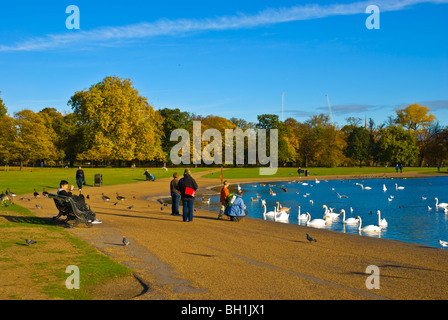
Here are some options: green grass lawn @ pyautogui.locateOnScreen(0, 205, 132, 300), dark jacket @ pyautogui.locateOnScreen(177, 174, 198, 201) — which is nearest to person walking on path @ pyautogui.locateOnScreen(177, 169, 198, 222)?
dark jacket @ pyautogui.locateOnScreen(177, 174, 198, 201)

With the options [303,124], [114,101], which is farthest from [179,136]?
[303,124]

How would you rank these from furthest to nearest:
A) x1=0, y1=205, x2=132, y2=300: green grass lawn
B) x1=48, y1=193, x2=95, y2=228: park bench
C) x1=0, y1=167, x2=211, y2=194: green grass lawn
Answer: x1=0, y1=167, x2=211, y2=194: green grass lawn, x1=48, y1=193, x2=95, y2=228: park bench, x1=0, y1=205, x2=132, y2=300: green grass lawn

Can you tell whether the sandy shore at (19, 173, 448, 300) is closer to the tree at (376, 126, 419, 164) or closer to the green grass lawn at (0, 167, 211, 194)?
the green grass lawn at (0, 167, 211, 194)

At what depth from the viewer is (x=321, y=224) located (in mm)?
20719

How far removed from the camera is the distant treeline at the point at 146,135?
211 ft

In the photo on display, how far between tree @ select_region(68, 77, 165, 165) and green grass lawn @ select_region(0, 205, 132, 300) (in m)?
50.6

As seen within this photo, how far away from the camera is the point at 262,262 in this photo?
9727mm

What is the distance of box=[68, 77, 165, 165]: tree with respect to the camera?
63.0m

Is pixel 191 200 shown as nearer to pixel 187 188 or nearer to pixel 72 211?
pixel 187 188

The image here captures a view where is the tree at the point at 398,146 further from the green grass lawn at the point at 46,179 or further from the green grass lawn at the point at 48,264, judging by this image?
the green grass lawn at the point at 48,264

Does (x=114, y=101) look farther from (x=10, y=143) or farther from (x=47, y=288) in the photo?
(x=47, y=288)

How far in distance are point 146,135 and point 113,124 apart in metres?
5.44
